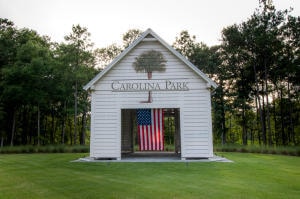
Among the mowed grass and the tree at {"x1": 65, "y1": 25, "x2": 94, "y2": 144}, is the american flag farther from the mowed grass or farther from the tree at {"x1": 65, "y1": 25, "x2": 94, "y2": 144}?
the tree at {"x1": 65, "y1": 25, "x2": 94, "y2": 144}

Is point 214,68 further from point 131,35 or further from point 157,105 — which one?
point 157,105

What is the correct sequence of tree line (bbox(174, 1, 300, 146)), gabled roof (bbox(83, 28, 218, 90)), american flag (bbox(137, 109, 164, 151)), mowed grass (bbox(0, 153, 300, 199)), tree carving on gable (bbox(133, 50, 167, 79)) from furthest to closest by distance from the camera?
tree line (bbox(174, 1, 300, 146)) < tree carving on gable (bbox(133, 50, 167, 79)) < american flag (bbox(137, 109, 164, 151)) < gabled roof (bbox(83, 28, 218, 90)) < mowed grass (bbox(0, 153, 300, 199))

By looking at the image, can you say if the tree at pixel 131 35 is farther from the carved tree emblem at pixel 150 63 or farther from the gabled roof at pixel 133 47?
the carved tree emblem at pixel 150 63

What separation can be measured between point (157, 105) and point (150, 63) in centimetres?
220

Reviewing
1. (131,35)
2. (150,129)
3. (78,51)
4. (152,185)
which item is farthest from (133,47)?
(131,35)

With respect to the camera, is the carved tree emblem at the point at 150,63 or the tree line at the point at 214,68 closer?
the carved tree emblem at the point at 150,63

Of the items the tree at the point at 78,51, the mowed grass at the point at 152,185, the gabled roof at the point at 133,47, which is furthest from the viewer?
the tree at the point at 78,51

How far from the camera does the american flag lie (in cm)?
1248

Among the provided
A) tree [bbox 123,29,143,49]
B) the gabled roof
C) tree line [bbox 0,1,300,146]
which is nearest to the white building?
the gabled roof

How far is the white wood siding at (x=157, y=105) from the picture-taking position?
473 inches

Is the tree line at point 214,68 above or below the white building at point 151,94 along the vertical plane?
above

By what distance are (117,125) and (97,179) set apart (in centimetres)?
499

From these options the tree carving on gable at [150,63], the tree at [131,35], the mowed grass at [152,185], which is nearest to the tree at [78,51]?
the tree at [131,35]

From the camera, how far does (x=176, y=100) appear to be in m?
12.3
